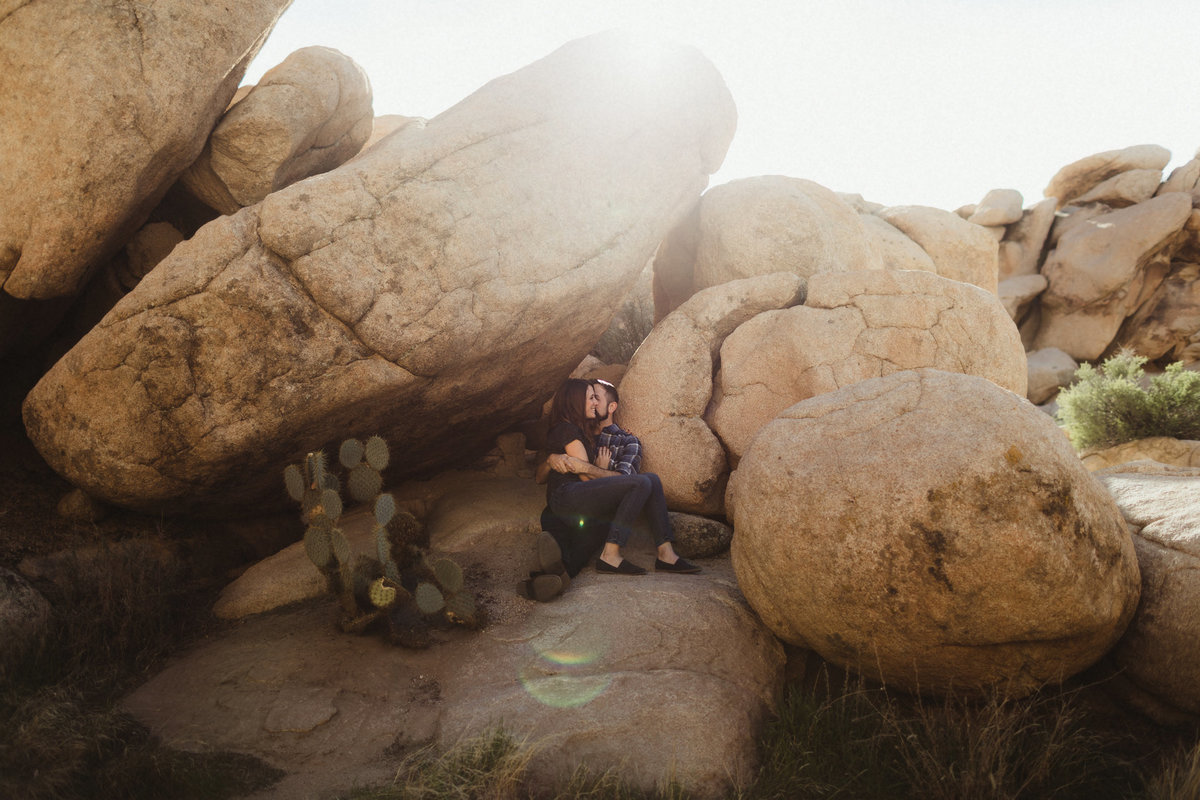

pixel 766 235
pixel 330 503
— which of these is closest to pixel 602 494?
pixel 330 503

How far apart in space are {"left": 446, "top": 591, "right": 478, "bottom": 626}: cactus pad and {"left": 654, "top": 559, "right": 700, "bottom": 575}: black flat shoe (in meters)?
1.53

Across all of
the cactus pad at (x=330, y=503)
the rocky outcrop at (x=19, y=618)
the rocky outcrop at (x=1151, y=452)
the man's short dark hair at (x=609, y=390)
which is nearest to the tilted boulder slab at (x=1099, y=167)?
the rocky outcrop at (x=1151, y=452)

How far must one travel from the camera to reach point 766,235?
23.4 feet

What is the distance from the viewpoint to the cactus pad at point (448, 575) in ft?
13.7

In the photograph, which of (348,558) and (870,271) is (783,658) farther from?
(870,271)

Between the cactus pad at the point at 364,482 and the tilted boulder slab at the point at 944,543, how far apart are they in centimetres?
233

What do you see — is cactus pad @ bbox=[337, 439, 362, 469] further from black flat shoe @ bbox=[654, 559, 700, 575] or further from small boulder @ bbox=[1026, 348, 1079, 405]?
small boulder @ bbox=[1026, 348, 1079, 405]

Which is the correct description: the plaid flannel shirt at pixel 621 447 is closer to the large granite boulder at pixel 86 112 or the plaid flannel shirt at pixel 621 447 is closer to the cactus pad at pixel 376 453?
the cactus pad at pixel 376 453

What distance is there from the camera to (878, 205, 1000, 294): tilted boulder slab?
31.5 feet

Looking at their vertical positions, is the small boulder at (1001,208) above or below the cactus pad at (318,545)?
below

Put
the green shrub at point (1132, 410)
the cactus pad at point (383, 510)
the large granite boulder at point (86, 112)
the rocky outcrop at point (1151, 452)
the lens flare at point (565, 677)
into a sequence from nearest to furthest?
the lens flare at point (565, 677)
the cactus pad at point (383, 510)
the large granite boulder at point (86, 112)
the rocky outcrop at point (1151, 452)
the green shrub at point (1132, 410)

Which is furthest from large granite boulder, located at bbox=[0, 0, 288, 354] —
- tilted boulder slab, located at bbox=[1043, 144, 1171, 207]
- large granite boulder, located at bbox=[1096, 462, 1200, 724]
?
tilted boulder slab, located at bbox=[1043, 144, 1171, 207]

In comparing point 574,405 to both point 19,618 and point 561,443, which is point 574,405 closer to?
point 561,443

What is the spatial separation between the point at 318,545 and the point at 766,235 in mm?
5235
